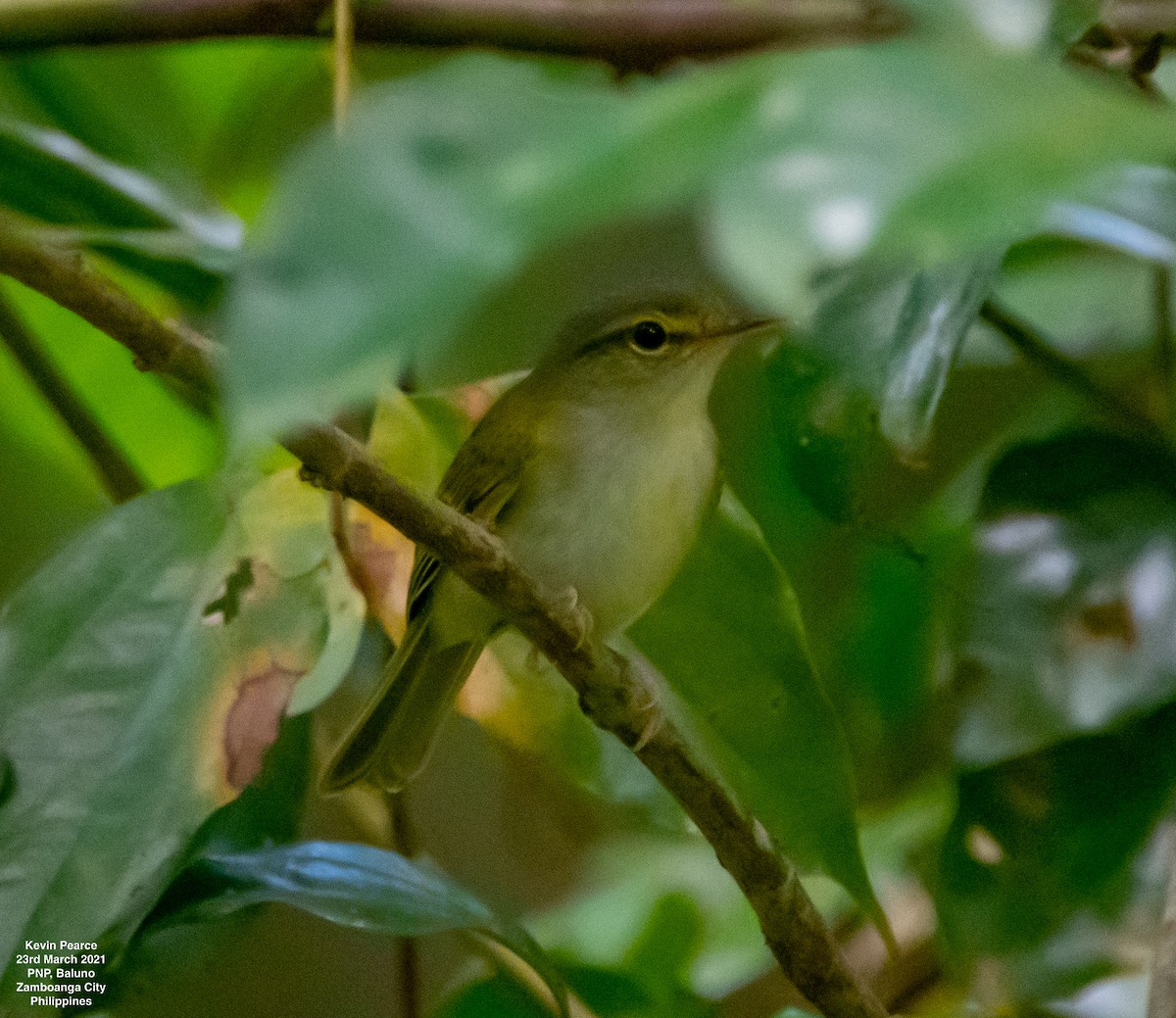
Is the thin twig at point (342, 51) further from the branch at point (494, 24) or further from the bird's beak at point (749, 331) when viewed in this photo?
the bird's beak at point (749, 331)

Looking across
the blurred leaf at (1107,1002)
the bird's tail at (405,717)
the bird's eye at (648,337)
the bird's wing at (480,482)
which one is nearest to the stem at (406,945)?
the bird's tail at (405,717)

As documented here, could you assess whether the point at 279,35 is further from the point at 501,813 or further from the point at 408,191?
the point at 501,813

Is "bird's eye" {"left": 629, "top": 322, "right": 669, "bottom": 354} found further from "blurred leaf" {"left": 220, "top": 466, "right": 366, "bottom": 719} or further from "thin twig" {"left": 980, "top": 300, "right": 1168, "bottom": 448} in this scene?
"blurred leaf" {"left": 220, "top": 466, "right": 366, "bottom": 719}

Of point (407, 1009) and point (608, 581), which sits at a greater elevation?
point (608, 581)

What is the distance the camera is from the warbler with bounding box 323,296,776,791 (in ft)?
4.59

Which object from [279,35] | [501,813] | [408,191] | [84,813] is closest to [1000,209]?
[408,191]

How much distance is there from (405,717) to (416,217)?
1253 mm

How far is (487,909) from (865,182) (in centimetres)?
100

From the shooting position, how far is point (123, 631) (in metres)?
1.19

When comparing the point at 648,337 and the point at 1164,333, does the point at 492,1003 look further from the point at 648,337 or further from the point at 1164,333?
the point at 1164,333

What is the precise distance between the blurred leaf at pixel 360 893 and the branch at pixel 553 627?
0.75ft

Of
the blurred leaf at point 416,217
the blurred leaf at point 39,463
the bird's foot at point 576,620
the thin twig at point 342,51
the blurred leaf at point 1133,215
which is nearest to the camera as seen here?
the blurred leaf at point 416,217

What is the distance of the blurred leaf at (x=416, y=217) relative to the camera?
38cm

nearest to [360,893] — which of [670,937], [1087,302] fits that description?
[670,937]
